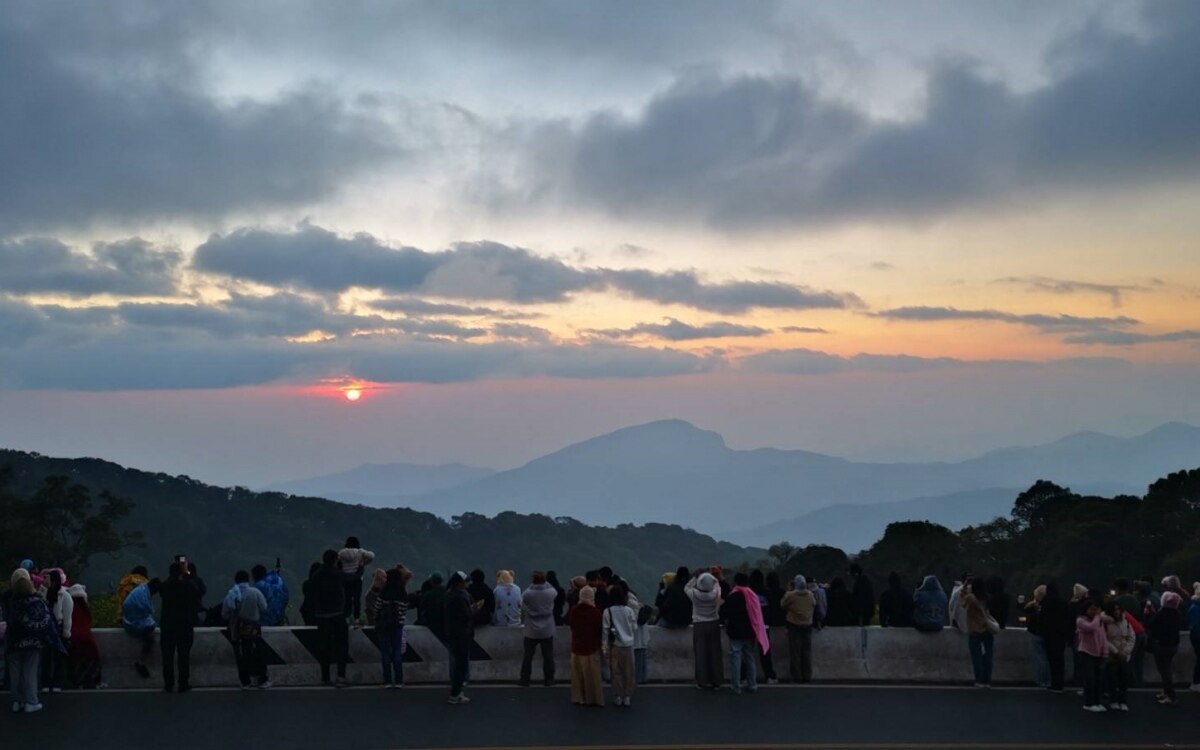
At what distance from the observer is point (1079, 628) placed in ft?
56.6

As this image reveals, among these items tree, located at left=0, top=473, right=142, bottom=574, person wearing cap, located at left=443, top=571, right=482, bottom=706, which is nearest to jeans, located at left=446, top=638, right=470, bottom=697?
person wearing cap, located at left=443, top=571, right=482, bottom=706

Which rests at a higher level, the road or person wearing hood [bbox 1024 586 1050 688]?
person wearing hood [bbox 1024 586 1050 688]

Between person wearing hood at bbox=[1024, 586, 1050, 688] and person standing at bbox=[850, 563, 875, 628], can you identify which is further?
person standing at bbox=[850, 563, 875, 628]

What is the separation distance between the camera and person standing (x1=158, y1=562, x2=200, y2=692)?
17328mm

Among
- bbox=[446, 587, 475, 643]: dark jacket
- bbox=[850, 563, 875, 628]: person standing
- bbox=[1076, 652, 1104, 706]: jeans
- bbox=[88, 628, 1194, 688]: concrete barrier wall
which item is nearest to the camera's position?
bbox=[1076, 652, 1104, 706]: jeans

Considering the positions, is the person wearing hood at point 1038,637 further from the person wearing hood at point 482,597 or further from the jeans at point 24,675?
the jeans at point 24,675

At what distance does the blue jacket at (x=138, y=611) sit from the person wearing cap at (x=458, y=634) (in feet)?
14.1

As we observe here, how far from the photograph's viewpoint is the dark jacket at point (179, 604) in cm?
1733

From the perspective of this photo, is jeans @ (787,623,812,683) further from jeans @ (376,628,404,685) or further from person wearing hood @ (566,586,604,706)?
jeans @ (376,628,404,685)

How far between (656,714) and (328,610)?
5.04 metres

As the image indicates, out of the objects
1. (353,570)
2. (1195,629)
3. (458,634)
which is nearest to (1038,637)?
(1195,629)

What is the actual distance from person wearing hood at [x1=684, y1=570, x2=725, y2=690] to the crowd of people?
0.02 metres

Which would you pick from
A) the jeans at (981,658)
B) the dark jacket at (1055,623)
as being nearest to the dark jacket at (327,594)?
the jeans at (981,658)

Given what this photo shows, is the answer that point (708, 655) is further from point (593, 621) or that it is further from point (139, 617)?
point (139, 617)
